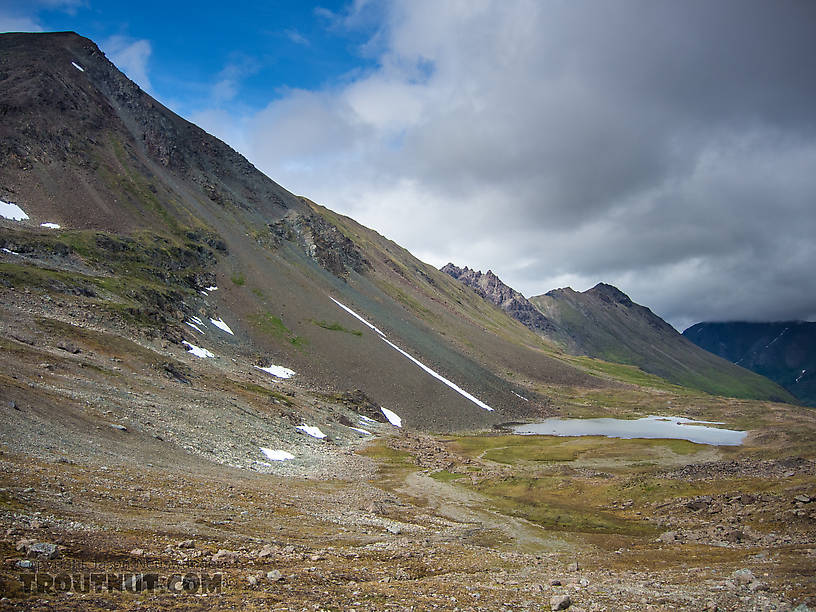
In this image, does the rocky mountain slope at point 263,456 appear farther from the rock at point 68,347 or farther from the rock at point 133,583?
the rock at point 68,347

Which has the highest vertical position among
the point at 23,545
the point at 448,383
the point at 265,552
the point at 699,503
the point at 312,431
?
the point at 23,545

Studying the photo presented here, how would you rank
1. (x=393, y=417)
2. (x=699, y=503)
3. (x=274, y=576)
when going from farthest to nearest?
1. (x=393, y=417)
2. (x=699, y=503)
3. (x=274, y=576)

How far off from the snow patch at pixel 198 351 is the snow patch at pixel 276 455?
3418cm

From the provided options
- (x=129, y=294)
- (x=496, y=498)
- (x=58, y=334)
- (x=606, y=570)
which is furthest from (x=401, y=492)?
(x=129, y=294)

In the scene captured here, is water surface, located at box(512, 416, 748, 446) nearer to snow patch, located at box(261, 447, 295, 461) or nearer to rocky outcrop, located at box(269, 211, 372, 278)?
snow patch, located at box(261, 447, 295, 461)

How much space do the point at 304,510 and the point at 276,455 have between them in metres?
21.0

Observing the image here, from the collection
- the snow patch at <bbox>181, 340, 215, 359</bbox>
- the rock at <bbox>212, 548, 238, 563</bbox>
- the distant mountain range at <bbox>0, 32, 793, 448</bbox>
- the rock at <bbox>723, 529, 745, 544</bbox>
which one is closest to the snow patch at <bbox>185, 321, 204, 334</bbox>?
the distant mountain range at <bbox>0, 32, 793, 448</bbox>

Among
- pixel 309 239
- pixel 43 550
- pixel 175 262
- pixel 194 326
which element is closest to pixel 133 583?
pixel 43 550

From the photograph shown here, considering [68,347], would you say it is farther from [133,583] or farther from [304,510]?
[133,583]

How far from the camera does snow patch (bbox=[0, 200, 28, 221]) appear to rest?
93000 millimetres

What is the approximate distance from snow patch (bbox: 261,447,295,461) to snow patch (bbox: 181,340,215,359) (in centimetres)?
3418

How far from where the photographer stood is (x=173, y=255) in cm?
11600

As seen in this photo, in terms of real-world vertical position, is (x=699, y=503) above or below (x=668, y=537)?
above

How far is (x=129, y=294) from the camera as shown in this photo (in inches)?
3260
